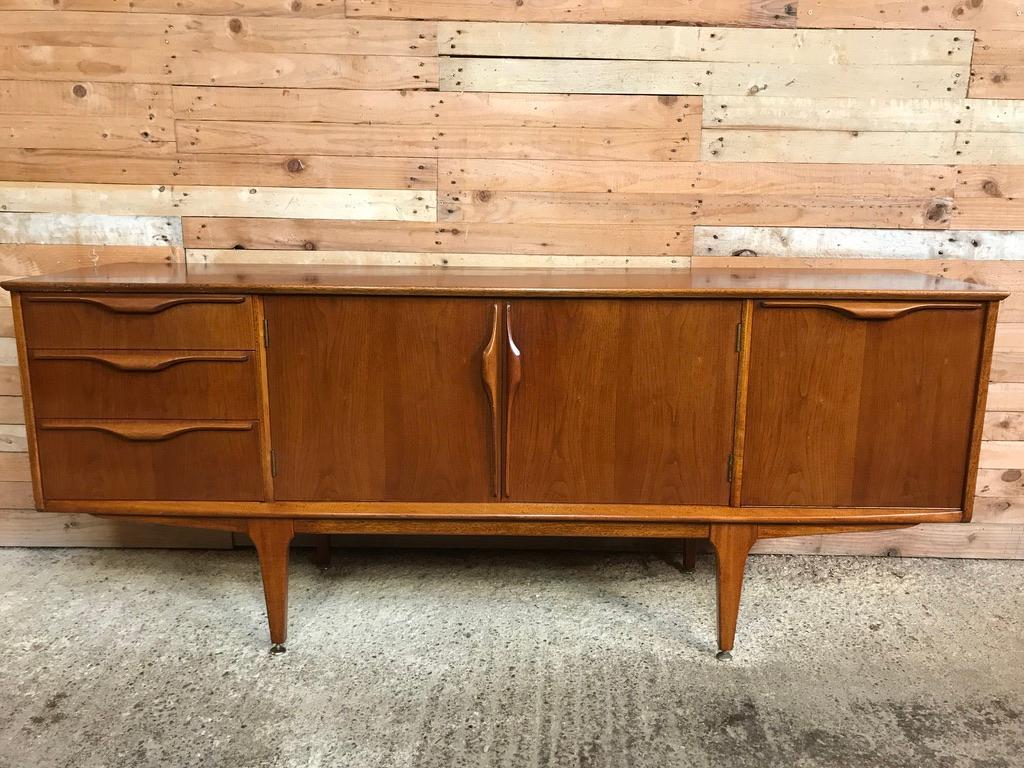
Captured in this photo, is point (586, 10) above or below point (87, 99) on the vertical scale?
above

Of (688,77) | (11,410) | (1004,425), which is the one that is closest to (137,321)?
(11,410)

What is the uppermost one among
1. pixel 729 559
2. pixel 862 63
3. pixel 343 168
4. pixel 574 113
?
pixel 862 63

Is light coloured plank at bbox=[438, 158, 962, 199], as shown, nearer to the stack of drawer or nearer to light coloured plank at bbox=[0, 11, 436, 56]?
light coloured plank at bbox=[0, 11, 436, 56]

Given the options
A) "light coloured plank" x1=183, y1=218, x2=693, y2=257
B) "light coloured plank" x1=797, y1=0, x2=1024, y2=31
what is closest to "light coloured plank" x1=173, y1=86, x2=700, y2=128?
"light coloured plank" x1=183, y1=218, x2=693, y2=257

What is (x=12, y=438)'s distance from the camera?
2363mm

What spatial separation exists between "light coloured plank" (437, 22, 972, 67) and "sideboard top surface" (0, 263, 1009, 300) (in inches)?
23.1

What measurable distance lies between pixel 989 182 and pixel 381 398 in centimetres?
172

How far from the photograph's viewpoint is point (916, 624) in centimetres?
202

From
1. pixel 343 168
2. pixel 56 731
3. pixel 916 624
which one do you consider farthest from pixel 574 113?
pixel 56 731

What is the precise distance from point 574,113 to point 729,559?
1.19m

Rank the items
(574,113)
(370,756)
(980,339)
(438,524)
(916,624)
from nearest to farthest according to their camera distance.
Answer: (370,756) → (980,339) → (438,524) → (916,624) → (574,113)

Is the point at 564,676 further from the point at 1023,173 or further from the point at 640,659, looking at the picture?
the point at 1023,173

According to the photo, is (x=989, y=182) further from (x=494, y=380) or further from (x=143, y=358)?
(x=143, y=358)

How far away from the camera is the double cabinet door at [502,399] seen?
1693 mm
